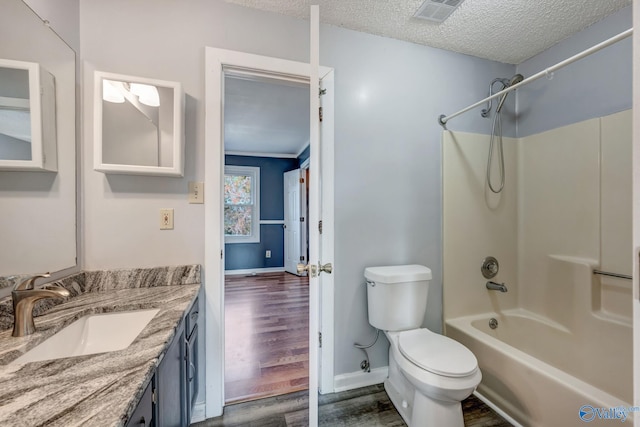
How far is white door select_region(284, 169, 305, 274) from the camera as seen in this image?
15.4ft

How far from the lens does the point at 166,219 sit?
1.40 metres

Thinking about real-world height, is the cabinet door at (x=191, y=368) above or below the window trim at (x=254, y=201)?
below

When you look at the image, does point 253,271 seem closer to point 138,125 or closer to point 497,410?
point 138,125

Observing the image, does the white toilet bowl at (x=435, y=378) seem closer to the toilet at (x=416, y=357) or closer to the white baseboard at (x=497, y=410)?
the toilet at (x=416, y=357)

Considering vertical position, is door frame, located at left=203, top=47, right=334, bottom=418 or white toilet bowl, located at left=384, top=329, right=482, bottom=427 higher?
door frame, located at left=203, top=47, right=334, bottom=418

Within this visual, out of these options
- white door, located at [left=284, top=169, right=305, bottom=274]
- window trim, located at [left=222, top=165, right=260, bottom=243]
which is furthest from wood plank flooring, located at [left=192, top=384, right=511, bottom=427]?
window trim, located at [left=222, top=165, right=260, bottom=243]

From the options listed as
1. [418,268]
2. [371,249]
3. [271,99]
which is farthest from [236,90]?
[418,268]

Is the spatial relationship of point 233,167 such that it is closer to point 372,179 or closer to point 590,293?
point 372,179

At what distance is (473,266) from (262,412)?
1.74 m

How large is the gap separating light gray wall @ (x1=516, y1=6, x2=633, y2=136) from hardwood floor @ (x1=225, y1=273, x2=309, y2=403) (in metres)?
2.60

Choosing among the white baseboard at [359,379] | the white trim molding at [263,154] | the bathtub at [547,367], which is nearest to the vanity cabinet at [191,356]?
the white baseboard at [359,379]

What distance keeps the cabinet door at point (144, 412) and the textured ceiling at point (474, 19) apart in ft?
6.15

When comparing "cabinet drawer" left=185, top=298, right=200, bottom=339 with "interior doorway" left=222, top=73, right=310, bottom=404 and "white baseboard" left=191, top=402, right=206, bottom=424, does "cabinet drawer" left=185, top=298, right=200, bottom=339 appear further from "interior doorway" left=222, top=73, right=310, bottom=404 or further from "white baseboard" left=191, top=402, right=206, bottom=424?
"interior doorway" left=222, top=73, right=310, bottom=404

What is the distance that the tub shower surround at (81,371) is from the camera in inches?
19.3
